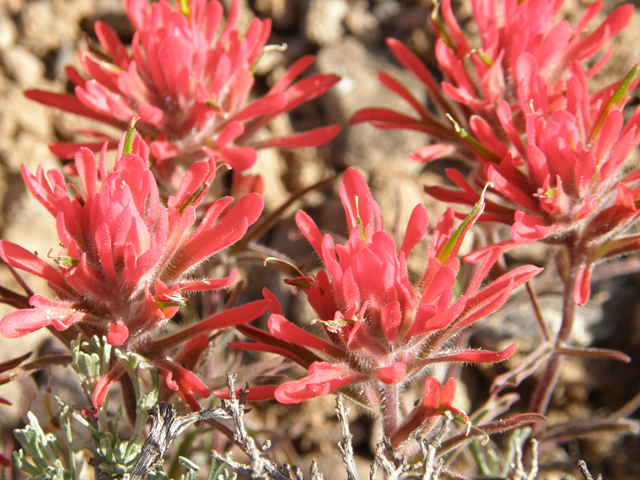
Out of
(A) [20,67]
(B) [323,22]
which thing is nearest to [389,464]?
(B) [323,22]

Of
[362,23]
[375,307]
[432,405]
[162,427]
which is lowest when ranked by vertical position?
[162,427]

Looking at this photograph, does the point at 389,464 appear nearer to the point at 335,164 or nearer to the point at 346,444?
the point at 346,444

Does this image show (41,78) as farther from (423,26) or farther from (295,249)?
(423,26)

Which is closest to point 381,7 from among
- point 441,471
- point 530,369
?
point 530,369

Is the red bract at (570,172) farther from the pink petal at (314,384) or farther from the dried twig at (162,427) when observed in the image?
the dried twig at (162,427)

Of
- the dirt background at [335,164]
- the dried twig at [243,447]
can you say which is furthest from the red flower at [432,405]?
the dirt background at [335,164]

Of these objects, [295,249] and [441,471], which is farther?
[295,249]
